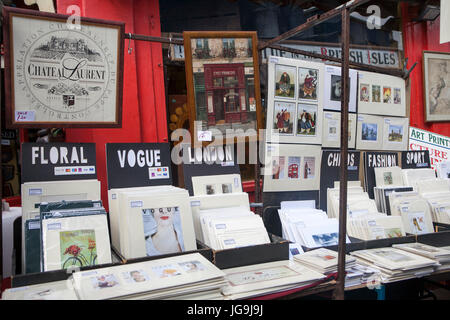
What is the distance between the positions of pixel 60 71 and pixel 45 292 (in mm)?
1162

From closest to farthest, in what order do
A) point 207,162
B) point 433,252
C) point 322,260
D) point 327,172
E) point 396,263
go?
point 322,260, point 396,263, point 433,252, point 207,162, point 327,172

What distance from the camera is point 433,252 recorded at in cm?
224

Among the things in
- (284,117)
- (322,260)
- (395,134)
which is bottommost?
(322,260)

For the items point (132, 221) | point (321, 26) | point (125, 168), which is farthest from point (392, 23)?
point (132, 221)

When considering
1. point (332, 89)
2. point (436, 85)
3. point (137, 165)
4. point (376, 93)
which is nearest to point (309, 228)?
point (137, 165)

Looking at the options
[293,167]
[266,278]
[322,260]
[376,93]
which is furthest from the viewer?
[376,93]

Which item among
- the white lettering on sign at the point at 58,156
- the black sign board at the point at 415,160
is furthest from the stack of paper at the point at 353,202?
the white lettering on sign at the point at 58,156

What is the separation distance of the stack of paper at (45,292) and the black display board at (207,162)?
1.00m

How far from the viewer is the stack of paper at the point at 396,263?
6.68 feet

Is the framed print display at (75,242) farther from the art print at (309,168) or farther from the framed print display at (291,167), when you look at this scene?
the art print at (309,168)

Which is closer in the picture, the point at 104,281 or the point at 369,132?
the point at 104,281

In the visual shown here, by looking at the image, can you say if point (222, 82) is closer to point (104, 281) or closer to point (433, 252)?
point (104, 281)

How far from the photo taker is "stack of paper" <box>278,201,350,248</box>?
7.56ft

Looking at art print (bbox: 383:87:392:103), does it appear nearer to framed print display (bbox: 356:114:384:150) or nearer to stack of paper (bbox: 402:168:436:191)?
framed print display (bbox: 356:114:384:150)
